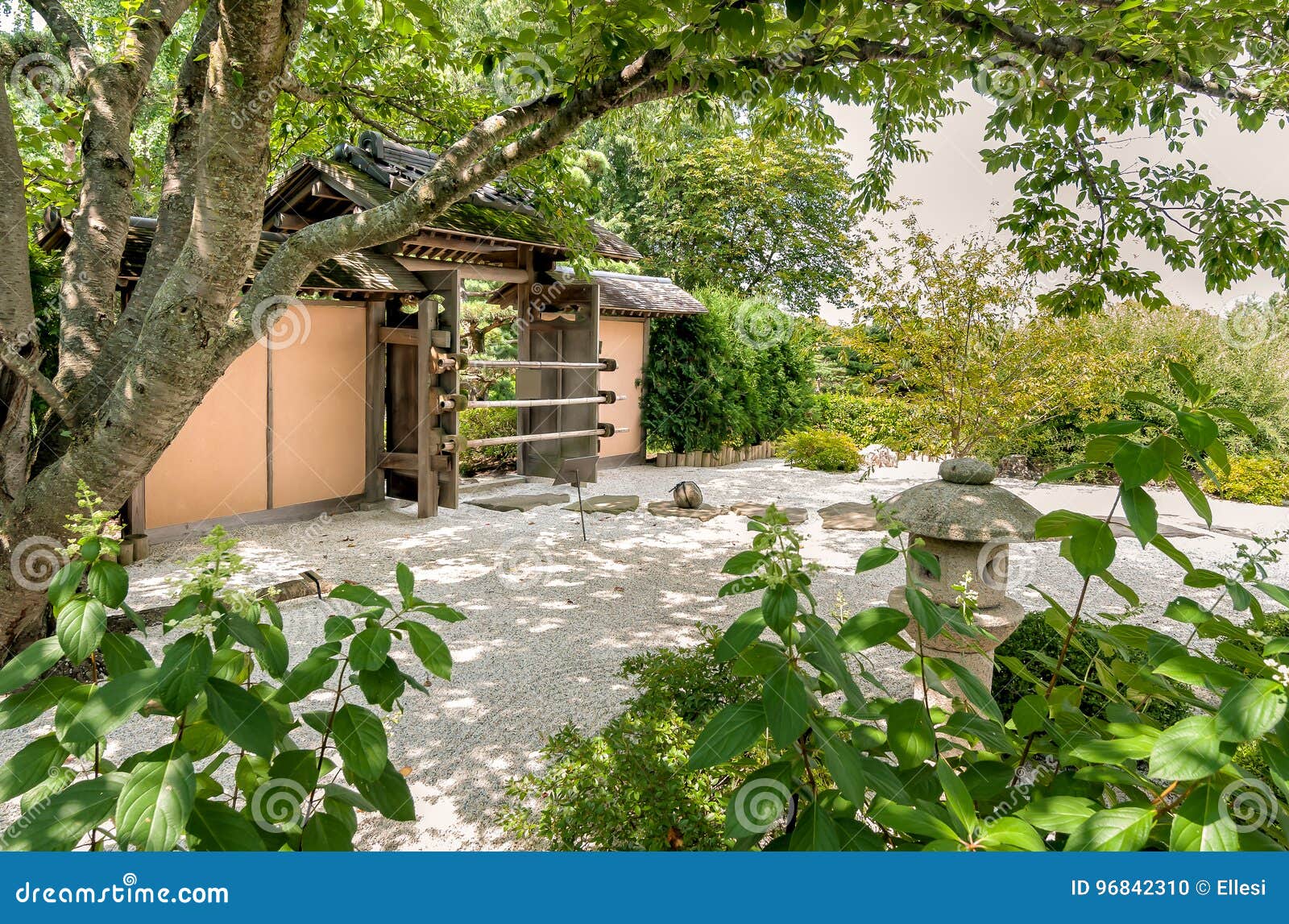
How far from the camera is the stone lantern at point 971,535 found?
3.28m

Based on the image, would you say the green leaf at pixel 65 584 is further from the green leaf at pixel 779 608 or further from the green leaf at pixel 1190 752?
the green leaf at pixel 1190 752

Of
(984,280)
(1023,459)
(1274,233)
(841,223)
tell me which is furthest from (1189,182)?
(841,223)

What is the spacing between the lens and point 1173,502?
10891 mm

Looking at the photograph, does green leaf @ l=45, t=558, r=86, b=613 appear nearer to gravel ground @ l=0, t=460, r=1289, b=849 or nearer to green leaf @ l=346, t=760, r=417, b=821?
green leaf @ l=346, t=760, r=417, b=821

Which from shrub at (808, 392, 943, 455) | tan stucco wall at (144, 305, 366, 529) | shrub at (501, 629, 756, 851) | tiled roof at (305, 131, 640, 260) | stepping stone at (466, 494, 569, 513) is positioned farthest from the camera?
shrub at (808, 392, 943, 455)

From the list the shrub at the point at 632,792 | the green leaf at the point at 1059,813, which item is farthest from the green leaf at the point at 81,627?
the shrub at the point at 632,792

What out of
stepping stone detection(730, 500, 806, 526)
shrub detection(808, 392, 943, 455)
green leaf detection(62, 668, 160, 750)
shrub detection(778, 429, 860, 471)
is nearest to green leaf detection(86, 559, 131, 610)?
green leaf detection(62, 668, 160, 750)

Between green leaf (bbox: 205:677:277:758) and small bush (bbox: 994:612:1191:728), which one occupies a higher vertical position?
green leaf (bbox: 205:677:277:758)

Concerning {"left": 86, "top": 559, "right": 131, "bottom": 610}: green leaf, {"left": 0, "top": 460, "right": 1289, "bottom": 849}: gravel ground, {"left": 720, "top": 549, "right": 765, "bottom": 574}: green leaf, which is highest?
{"left": 720, "top": 549, "right": 765, "bottom": 574}: green leaf

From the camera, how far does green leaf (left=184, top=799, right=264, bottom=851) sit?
934 millimetres

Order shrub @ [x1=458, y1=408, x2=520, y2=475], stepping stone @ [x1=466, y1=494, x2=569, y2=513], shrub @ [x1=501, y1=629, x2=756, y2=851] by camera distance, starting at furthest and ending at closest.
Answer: shrub @ [x1=458, y1=408, x2=520, y2=475], stepping stone @ [x1=466, y1=494, x2=569, y2=513], shrub @ [x1=501, y1=629, x2=756, y2=851]

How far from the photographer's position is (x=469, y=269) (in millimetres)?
9703

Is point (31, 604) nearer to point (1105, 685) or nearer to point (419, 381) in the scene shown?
point (1105, 685)

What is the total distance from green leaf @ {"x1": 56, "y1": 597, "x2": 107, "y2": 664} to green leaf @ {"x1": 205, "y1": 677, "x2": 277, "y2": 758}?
18cm
